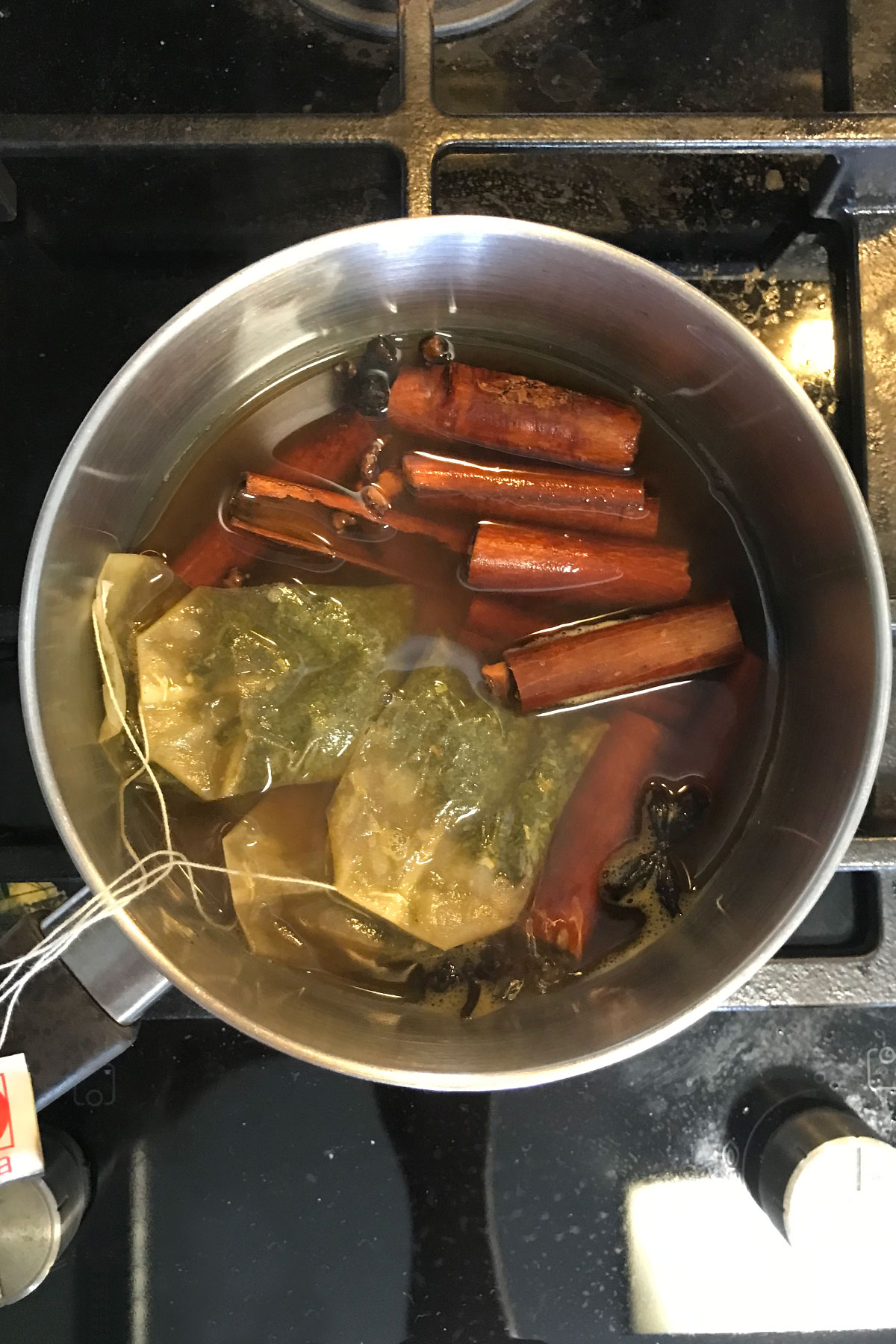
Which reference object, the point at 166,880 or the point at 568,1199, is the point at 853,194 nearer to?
the point at 166,880

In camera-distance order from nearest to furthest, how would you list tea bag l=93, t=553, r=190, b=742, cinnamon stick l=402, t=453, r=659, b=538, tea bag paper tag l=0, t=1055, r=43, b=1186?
tea bag paper tag l=0, t=1055, r=43, b=1186 → tea bag l=93, t=553, r=190, b=742 → cinnamon stick l=402, t=453, r=659, b=538

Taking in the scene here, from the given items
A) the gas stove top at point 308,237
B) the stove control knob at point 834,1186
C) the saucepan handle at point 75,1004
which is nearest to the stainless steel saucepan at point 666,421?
the saucepan handle at point 75,1004

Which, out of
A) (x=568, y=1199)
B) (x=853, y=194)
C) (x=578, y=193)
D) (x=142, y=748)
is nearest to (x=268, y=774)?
(x=142, y=748)

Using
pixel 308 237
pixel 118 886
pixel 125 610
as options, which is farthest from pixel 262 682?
pixel 308 237

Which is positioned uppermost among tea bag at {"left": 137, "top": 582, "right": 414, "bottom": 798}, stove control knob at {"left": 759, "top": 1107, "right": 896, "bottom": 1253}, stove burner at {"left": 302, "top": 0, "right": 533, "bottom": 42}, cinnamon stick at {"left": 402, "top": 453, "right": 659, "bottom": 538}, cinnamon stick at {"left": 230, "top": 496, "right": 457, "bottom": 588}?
stove burner at {"left": 302, "top": 0, "right": 533, "bottom": 42}

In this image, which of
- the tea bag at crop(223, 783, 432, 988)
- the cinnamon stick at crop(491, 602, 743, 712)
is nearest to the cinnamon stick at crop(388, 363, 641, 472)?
the cinnamon stick at crop(491, 602, 743, 712)

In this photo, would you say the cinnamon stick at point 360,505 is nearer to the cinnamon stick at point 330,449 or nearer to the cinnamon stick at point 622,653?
the cinnamon stick at point 330,449

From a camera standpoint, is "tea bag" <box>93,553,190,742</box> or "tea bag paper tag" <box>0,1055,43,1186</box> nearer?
"tea bag paper tag" <box>0,1055,43,1186</box>

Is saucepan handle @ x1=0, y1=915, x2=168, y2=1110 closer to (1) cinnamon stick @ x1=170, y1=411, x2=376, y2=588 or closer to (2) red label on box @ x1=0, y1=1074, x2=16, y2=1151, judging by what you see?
(2) red label on box @ x1=0, y1=1074, x2=16, y2=1151
